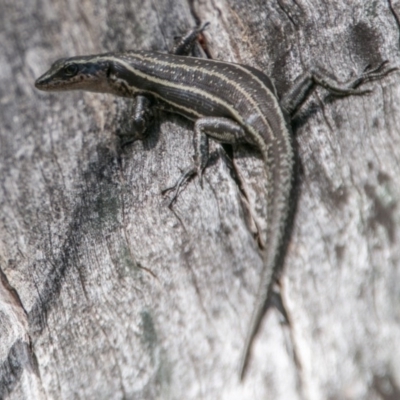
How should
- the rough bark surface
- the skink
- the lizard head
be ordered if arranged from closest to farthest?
1. the rough bark surface
2. the skink
3. the lizard head

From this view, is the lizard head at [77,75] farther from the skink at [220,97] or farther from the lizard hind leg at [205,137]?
the lizard hind leg at [205,137]

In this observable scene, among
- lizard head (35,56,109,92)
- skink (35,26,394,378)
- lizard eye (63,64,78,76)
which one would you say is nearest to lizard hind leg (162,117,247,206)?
skink (35,26,394,378)

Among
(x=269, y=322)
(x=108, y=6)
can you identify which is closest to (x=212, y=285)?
(x=269, y=322)

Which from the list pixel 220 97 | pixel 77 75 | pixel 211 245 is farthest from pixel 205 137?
pixel 77 75

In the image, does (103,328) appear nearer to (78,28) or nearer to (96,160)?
(96,160)

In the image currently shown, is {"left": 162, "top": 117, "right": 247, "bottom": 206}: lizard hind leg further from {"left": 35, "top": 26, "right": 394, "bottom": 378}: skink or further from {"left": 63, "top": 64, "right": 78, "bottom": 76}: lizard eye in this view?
{"left": 63, "top": 64, "right": 78, "bottom": 76}: lizard eye

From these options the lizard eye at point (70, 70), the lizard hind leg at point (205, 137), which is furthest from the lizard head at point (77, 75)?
the lizard hind leg at point (205, 137)

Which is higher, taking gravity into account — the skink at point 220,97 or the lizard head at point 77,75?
the lizard head at point 77,75
